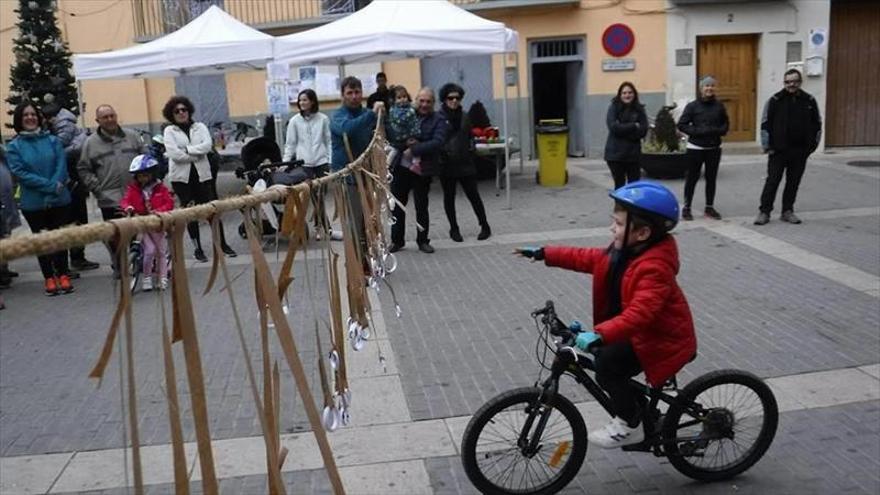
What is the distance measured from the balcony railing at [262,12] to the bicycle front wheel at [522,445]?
52.1 feet

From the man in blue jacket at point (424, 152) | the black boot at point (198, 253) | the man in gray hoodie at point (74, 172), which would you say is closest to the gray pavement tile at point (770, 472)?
the man in blue jacket at point (424, 152)

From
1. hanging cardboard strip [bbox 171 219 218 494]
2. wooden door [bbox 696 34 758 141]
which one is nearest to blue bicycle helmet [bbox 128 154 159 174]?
hanging cardboard strip [bbox 171 219 218 494]

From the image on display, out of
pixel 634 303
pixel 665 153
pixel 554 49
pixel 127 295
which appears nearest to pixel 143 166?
pixel 634 303

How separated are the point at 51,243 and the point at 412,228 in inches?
374

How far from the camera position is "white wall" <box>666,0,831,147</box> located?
16500 millimetres

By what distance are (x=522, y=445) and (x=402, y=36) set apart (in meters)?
8.05

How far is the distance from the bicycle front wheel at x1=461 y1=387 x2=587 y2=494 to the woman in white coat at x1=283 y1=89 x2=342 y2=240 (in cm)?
613

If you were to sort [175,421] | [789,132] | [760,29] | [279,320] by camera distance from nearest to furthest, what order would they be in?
[175,421] → [279,320] → [789,132] → [760,29]

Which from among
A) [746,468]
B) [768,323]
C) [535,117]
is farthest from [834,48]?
[746,468]

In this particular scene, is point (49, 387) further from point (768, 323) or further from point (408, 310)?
point (768, 323)

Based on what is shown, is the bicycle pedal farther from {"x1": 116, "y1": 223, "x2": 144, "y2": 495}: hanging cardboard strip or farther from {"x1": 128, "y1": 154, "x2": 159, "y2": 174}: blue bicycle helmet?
{"x1": 128, "y1": 154, "x2": 159, "y2": 174}: blue bicycle helmet

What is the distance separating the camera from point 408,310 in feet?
23.0

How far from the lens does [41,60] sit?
48.9 feet

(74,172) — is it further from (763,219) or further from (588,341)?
(763,219)
